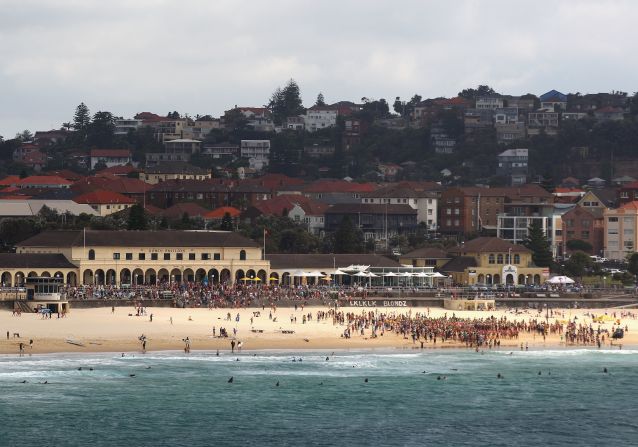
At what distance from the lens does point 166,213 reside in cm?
13275

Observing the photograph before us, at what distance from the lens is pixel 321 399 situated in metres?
57.6

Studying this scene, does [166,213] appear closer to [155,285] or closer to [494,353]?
[155,285]

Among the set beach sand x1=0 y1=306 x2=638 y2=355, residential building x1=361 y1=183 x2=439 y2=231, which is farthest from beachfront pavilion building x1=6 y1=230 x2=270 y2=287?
residential building x1=361 y1=183 x2=439 y2=231

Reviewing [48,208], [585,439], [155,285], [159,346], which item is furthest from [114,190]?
[585,439]

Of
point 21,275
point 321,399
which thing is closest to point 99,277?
point 21,275

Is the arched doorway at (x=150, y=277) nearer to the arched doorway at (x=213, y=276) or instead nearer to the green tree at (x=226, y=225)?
the arched doorway at (x=213, y=276)

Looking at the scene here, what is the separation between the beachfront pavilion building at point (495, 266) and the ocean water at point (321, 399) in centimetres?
3180

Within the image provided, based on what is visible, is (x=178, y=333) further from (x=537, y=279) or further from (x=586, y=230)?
(x=586, y=230)

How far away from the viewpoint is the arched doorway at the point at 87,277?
91350 millimetres

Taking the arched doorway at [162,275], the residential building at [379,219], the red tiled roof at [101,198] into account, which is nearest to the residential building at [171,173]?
the red tiled roof at [101,198]

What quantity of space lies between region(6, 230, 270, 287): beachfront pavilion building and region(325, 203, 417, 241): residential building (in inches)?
1524

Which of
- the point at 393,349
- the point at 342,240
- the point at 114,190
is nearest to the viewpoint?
the point at 393,349

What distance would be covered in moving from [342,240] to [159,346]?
42442 millimetres

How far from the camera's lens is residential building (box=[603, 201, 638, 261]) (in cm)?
12256
